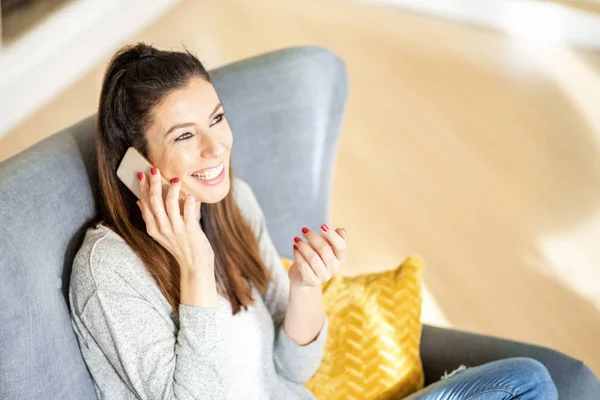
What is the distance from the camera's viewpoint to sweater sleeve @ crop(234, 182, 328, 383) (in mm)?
1665

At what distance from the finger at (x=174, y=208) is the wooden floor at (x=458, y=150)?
1.42 meters

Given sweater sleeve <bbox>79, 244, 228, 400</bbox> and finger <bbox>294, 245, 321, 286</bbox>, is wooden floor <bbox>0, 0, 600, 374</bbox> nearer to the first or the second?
finger <bbox>294, 245, 321, 286</bbox>

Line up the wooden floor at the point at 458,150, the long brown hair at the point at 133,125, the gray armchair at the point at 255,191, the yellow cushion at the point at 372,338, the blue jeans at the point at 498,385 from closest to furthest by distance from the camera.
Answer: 1. the gray armchair at the point at 255,191
2. the long brown hair at the point at 133,125
3. the blue jeans at the point at 498,385
4. the yellow cushion at the point at 372,338
5. the wooden floor at the point at 458,150

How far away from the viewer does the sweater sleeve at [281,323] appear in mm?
1665

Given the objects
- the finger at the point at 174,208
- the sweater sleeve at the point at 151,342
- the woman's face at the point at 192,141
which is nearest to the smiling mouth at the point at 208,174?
the woman's face at the point at 192,141

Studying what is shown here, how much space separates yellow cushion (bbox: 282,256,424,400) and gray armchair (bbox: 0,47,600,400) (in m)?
0.09

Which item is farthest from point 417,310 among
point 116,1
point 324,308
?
point 116,1

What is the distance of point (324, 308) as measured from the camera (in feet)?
5.93

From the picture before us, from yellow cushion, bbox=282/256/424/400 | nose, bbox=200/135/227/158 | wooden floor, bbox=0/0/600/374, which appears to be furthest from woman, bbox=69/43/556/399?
wooden floor, bbox=0/0/600/374

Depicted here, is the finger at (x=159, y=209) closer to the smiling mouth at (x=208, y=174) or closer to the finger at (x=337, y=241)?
the smiling mouth at (x=208, y=174)

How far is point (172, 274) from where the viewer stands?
58.9 inches

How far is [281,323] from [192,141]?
0.48 meters

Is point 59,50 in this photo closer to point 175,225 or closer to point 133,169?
point 133,169

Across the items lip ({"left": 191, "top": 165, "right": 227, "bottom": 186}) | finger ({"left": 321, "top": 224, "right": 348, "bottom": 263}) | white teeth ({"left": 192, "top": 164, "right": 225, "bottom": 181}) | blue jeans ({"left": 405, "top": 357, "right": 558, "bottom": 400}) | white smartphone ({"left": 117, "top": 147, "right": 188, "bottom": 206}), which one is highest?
white smartphone ({"left": 117, "top": 147, "right": 188, "bottom": 206})
